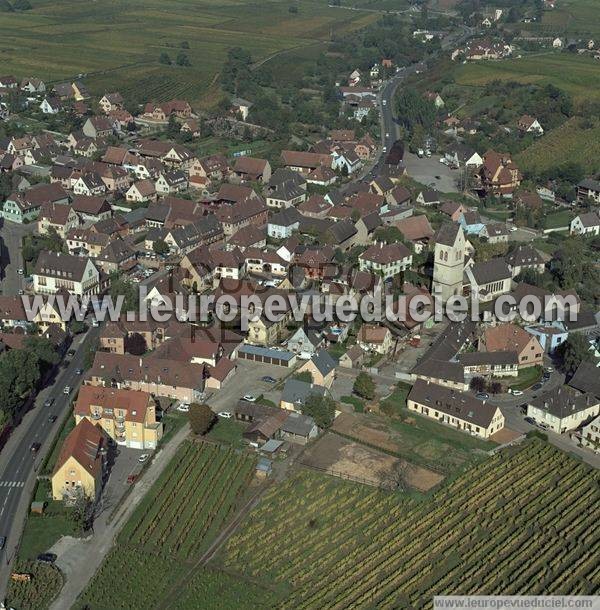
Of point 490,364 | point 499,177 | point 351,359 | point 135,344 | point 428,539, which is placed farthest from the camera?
point 499,177

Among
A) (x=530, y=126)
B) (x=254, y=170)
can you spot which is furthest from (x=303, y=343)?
(x=530, y=126)

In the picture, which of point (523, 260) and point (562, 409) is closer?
point (562, 409)

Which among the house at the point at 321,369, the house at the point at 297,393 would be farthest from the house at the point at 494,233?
the house at the point at 297,393

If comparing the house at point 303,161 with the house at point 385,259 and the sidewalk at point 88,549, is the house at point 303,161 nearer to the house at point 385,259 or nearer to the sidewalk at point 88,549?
the house at point 385,259

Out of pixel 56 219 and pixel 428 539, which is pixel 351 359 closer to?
pixel 428 539

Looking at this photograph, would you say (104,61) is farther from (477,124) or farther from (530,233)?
(530,233)

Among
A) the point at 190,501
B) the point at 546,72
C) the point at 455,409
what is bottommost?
the point at 190,501

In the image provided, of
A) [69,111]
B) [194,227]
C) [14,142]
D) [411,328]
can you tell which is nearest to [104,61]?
[69,111]
